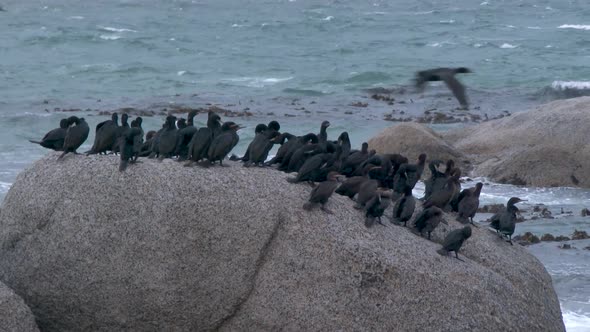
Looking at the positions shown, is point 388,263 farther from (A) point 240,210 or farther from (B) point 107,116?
(B) point 107,116

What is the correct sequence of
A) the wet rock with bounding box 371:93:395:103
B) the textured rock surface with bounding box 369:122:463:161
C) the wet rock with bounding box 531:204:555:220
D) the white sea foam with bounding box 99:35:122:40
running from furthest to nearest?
the white sea foam with bounding box 99:35:122:40
the wet rock with bounding box 371:93:395:103
the textured rock surface with bounding box 369:122:463:161
the wet rock with bounding box 531:204:555:220

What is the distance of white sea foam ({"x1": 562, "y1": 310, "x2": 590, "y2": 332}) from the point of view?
15934mm

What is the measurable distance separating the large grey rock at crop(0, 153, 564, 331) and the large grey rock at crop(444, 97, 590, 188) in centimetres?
1374

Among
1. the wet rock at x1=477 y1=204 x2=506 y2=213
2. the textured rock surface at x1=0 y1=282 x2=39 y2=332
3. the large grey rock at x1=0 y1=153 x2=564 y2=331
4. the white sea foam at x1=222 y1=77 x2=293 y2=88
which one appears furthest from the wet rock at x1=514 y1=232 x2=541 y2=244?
the white sea foam at x1=222 y1=77 x2=293 y2=88

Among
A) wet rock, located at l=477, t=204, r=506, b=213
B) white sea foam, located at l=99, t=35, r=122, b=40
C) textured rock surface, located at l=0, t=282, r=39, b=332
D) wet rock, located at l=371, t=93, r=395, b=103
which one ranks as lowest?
white sea foam, located at l=99, t=35, r=122, b=40

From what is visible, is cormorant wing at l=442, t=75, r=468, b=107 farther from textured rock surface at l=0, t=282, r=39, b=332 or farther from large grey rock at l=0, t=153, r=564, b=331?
textured rock surface at l=0, t=282, r=39, b=332

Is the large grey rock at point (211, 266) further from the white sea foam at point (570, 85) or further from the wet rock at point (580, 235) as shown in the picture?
the white sea foam at point (570, 85)

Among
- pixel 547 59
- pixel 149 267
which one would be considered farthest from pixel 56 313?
pixel 547 59

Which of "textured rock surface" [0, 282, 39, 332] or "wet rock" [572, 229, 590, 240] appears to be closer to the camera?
"textured rock surface" [0, 282, 39, 332]

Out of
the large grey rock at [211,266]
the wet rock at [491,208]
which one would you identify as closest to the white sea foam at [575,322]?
the large grey rock at [211,266]

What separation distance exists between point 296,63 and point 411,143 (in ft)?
101

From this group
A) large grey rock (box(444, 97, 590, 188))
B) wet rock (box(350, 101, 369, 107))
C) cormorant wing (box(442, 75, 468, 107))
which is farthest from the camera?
wet rock (box(350, 101, 369, 107))

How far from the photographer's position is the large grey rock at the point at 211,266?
11.8 m

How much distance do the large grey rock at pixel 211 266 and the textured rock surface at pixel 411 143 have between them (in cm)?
1396
